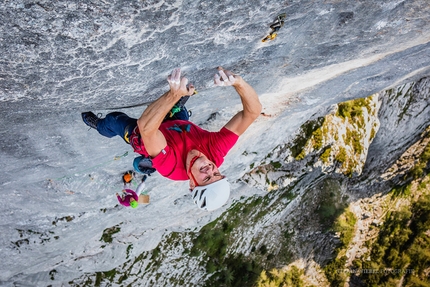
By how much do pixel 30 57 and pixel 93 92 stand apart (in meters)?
0.94

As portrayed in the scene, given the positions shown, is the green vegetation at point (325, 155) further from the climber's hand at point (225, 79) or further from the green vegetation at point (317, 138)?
the climber's hand at point (225, 79)

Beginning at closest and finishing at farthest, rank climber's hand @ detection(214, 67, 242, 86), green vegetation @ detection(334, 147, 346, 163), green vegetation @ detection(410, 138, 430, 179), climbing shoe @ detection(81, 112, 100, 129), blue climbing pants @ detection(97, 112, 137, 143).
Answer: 1. climber's hand @ detection(214, 67, 242, 86)
2. blue climbing pants @ detection(97, 112, 137, 143)
3. climbing shoe @ detection(81, 112, 100, 129)
4. green vegetation @ detection(334, 147, 346, 163)
5. green vegetation @ detection(410, 138, 430, 179)

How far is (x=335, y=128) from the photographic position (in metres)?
9.47

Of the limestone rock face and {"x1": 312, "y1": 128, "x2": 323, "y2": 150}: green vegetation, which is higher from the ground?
the limestone rock face

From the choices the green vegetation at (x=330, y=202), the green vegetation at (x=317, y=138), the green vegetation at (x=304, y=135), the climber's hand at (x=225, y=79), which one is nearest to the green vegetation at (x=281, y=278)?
the green vegetation at (x=330, y=202)

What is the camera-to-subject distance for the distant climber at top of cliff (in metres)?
3.18

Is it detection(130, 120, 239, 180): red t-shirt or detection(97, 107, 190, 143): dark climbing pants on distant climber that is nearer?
detection(130, 120, 239, 180): red t-shirt

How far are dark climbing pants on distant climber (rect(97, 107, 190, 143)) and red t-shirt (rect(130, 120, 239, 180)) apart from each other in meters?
0.20

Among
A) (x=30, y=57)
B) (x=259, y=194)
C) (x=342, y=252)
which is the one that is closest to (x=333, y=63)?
(x=30, y=57)

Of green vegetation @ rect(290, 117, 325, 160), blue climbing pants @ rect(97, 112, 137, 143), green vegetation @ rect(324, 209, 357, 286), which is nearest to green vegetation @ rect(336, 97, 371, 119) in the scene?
green vegetation @ rect(290, 117, 325, 160)

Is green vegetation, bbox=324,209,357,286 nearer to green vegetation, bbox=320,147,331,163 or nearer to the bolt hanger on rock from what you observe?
green vegetation, bbox=320,147,331,163

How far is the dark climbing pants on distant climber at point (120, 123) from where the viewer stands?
4062 mm

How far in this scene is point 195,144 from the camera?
3756mm

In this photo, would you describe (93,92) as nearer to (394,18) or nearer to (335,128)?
(394,18)
